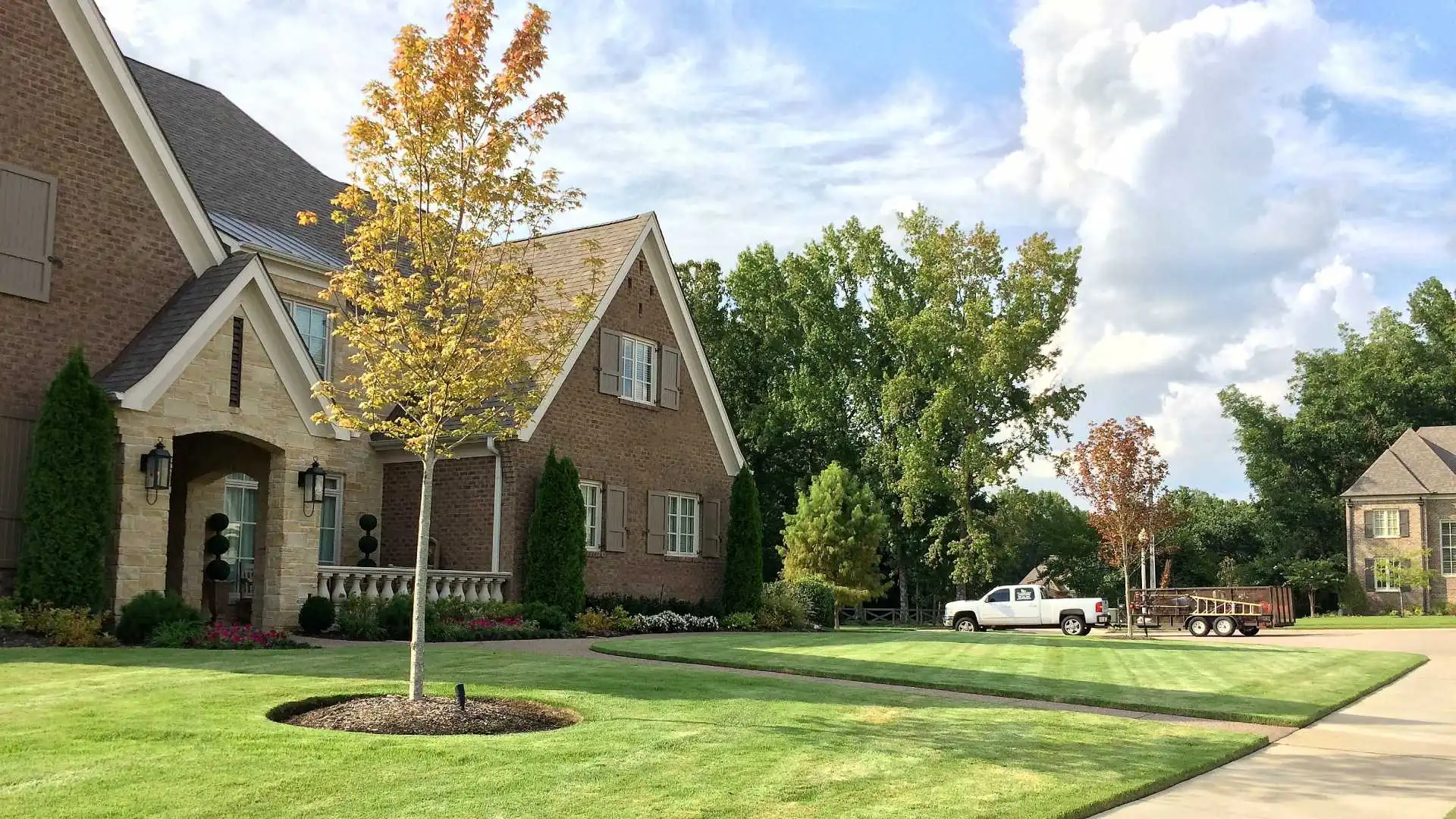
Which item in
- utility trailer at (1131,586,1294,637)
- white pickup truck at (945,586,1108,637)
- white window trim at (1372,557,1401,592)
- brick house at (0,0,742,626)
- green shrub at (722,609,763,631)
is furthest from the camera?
white window trim at (1372,557,1401,592)

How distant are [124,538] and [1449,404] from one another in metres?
68.2

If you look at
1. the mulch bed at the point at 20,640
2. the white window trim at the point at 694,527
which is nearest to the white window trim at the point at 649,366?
the white window trim at the point at 694,527

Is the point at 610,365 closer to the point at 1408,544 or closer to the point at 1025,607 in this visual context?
the point at 1025,607

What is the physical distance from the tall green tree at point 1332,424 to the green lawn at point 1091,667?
142 ft

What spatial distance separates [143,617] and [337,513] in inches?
299

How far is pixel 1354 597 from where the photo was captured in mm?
58500

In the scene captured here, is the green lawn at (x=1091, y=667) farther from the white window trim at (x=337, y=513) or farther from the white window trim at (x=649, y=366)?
the white window trim at (x=337, y=513)

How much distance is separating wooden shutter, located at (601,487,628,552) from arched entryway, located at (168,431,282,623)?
7283 millimetres

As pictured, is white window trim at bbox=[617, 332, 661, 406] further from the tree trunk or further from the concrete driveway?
the tree trunk

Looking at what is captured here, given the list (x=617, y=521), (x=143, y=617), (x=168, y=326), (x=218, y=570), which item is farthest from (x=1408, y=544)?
(x=143, y=617)

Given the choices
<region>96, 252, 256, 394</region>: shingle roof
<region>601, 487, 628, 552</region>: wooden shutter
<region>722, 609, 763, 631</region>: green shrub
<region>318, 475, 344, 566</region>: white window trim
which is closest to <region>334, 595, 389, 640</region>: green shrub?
<region>318, 475, 344, 566</region>: white window trim

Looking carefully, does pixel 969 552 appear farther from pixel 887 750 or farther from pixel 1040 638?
pixel 887 750

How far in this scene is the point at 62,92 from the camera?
16734 millimetres

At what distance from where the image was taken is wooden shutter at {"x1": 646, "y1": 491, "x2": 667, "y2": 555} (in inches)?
1045
